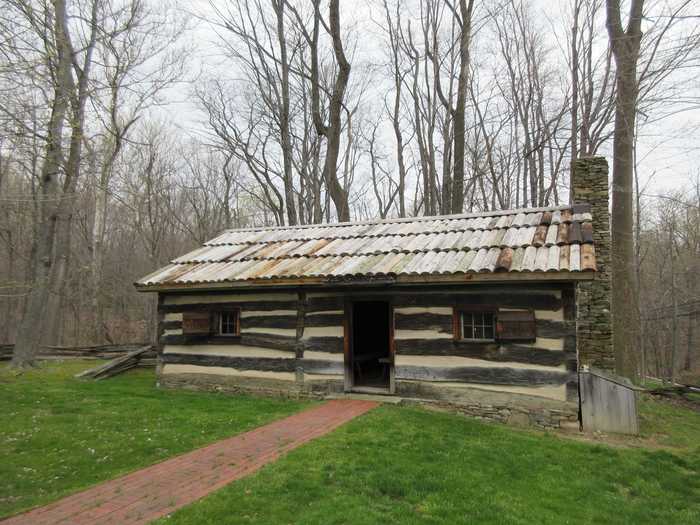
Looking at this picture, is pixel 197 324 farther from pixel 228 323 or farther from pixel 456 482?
pixel 456 482

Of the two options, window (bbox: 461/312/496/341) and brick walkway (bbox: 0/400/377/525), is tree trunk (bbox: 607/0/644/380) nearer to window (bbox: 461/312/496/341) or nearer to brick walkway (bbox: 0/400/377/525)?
window (bbox: 461/312/496/341)

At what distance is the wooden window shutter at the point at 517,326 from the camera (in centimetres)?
735

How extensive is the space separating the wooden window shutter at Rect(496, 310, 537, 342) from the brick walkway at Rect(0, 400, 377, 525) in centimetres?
293

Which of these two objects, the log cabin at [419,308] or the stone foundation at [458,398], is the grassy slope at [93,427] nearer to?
the stone foundation at [458,398]

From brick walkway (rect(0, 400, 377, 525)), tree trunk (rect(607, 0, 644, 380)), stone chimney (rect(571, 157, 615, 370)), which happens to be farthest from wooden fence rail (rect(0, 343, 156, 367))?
tree trunk (rect(607, 0, 644, 380))

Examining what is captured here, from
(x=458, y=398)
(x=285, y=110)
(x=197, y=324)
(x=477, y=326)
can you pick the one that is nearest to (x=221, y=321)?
(x=197, y=324)

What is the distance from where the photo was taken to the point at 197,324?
390 inches

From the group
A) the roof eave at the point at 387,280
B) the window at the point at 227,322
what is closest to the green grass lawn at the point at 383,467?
the window at the point at 227,322

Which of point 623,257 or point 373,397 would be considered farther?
point 623,257

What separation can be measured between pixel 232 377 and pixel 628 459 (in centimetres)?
725

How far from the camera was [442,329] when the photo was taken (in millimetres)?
8094

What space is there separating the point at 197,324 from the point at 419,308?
487 cm

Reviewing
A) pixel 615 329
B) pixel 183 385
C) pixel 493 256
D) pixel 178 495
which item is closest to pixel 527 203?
pixel 615 329

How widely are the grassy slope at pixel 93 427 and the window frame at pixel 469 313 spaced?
3212 millimetres
